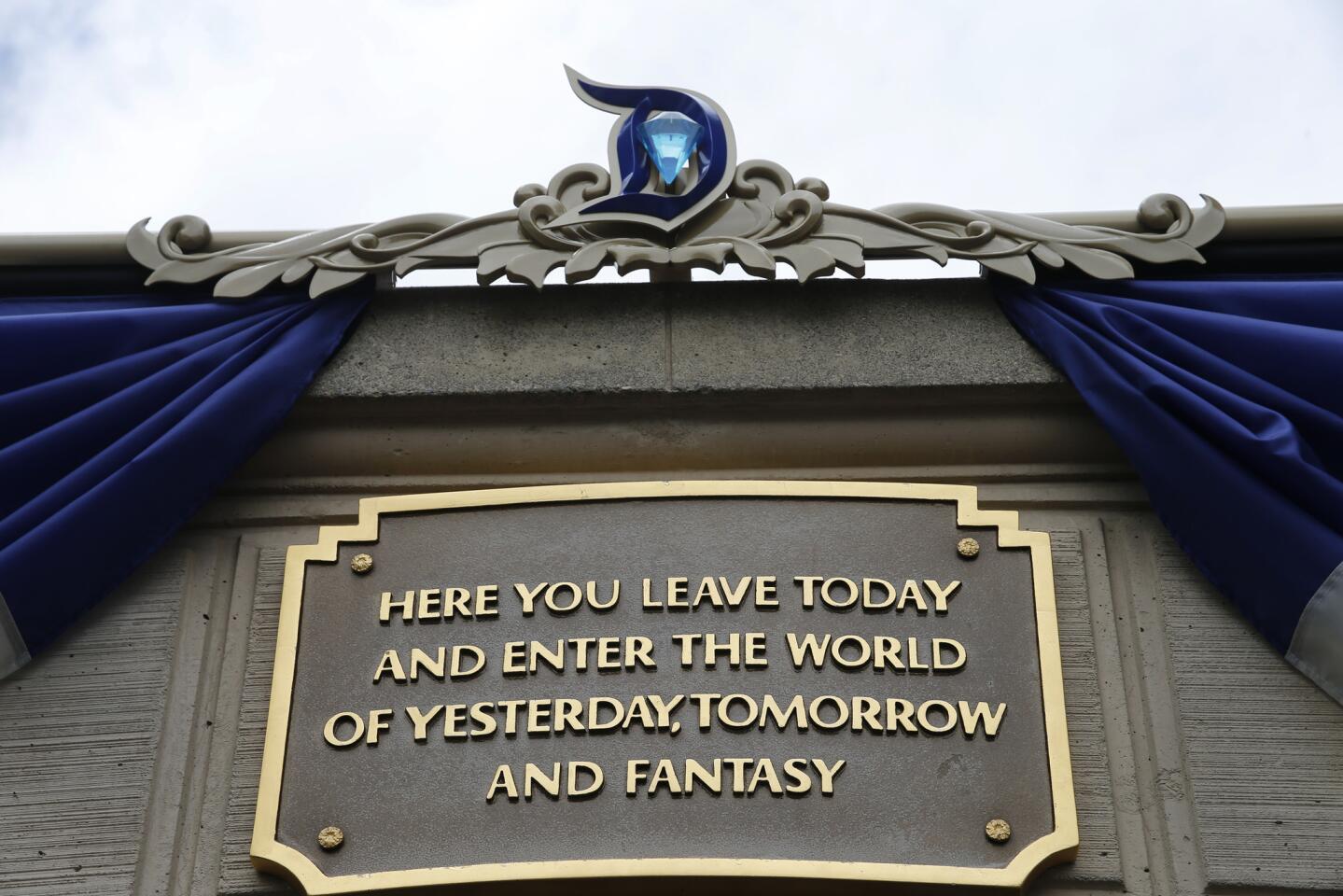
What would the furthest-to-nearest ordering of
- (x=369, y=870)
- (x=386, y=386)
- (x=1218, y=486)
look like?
(x=386, y=386) → (x=1218, y=486) → (x=369, y=870)

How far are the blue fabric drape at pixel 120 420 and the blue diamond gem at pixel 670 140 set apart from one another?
0.91 metres

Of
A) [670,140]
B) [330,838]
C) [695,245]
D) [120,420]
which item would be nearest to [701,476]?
[695,245]

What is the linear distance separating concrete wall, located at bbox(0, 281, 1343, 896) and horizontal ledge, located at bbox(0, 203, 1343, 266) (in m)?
0.41

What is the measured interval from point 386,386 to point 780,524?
3.50ft

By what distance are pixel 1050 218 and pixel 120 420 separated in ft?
8.04

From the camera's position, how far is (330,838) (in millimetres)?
→ 3828

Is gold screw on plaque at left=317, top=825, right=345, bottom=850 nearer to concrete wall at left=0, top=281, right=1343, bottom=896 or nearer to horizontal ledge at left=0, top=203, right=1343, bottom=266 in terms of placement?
concrete wall at left=0, top=281, right=1343, bottom=896

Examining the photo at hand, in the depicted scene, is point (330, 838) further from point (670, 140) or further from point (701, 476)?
point (670, 140)

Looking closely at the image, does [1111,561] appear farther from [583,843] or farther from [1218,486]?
[583,843]

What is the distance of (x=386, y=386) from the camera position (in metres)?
4.52

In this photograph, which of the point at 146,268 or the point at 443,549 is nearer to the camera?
the point at 443,549

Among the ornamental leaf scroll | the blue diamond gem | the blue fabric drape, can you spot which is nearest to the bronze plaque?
the blue fabric drape

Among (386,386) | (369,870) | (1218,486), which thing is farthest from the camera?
(386,386)

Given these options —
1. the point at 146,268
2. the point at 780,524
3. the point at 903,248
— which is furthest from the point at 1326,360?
the point at 146,268
